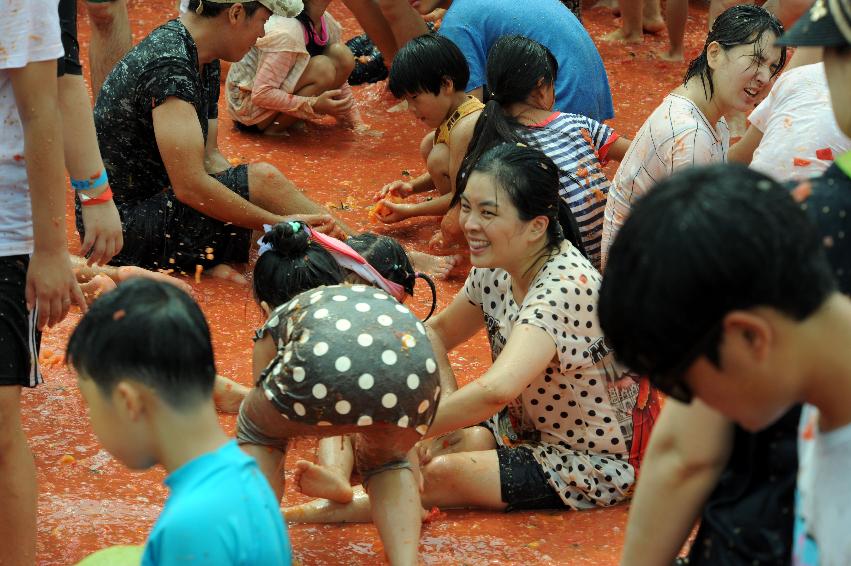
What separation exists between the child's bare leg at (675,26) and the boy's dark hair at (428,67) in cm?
253

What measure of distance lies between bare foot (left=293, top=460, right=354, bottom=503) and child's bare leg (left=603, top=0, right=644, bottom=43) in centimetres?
483

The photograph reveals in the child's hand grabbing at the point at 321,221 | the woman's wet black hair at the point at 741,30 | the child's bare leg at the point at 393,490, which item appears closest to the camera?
the child's bare leg at the point at 393,490

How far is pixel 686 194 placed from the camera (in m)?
1.21

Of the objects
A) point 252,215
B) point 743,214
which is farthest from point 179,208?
point 743,214

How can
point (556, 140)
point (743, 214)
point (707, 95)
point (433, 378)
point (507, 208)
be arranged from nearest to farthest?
point (743, 214)
point (433, 378)
point (507, 208)
point (707, 95)
point (556, 140)

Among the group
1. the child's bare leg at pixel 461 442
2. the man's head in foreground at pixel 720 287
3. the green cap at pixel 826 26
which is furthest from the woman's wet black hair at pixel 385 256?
the man's head in foreground at pixel 720 287

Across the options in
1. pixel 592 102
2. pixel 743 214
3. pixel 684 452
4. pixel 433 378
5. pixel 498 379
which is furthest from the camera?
pixel 592 102

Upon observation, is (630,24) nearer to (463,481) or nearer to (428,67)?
(428,67)

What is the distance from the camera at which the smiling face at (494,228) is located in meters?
2.96

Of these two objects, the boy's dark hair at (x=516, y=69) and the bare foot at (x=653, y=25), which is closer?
the boy's dark hair at (x=516, y=69)

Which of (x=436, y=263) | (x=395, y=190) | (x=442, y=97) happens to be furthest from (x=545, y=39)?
(x=436, y=263)

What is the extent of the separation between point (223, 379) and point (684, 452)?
6.69 ft

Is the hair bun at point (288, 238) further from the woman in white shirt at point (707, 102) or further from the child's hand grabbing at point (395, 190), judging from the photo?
the child's hand grabbing at point (395, 190)

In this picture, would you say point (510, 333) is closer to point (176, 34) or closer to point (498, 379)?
point (498, 379)
